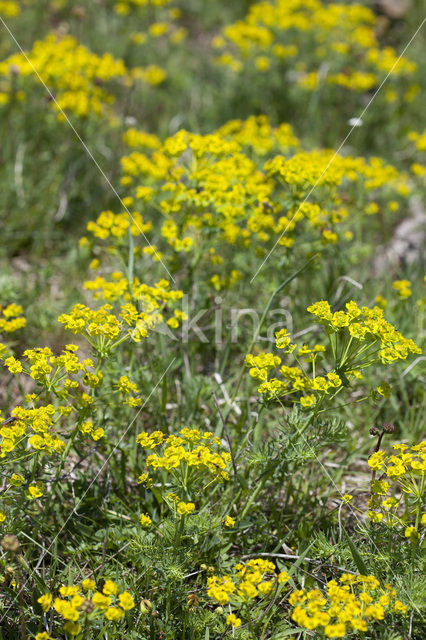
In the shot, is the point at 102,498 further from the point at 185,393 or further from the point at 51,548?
the point at 185,393

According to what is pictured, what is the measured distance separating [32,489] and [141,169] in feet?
7.98

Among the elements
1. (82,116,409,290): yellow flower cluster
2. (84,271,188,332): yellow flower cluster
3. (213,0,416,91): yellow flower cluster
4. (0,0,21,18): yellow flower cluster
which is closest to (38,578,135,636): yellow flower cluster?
(84,271,188,332): yellow flower cluster

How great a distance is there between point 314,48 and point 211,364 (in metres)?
5.41

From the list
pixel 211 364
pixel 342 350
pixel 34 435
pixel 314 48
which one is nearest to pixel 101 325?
pixel 34 435

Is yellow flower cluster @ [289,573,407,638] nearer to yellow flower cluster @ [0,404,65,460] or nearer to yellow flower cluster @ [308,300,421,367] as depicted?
yellow flower cluster @ [308,300,421,367]

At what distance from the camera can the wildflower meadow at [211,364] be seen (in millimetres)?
2088

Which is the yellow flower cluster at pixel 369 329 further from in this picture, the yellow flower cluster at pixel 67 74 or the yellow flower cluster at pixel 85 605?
the yellow flower cluster at pixel 67 74

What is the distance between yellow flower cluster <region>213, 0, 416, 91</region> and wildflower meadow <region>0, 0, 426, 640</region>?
2.5 inches

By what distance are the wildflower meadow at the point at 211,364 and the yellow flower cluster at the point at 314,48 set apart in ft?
0.21

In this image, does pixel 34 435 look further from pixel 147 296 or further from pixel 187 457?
pixel 147 296

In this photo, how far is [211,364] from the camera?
3.41 meters

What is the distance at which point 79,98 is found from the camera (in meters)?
4.45

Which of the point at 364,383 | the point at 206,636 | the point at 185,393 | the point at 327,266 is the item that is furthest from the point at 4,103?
the point at 206,636

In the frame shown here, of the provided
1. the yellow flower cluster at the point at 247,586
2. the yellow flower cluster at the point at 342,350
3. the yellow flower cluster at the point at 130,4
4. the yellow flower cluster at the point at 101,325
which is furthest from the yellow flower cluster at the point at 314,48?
the yellow flower cluster at the point at 247,586
